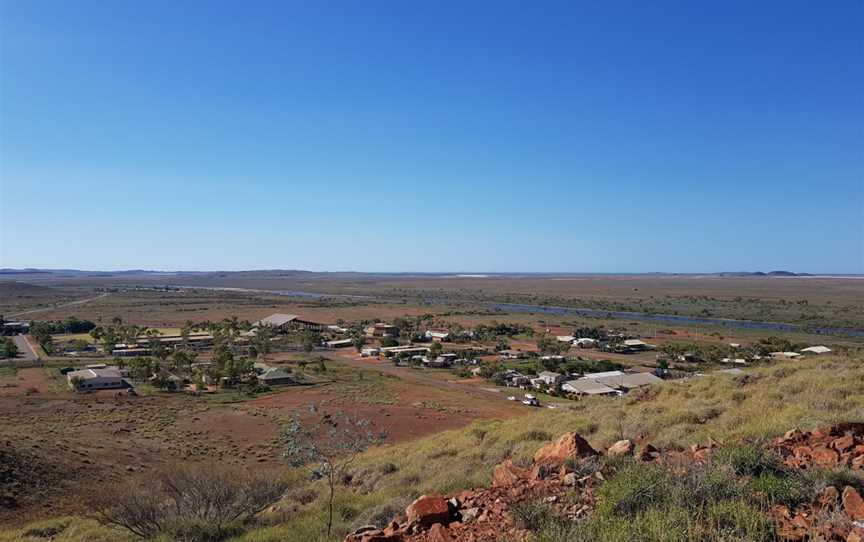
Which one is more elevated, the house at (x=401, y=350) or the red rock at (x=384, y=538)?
the red rock at (x=384, y=538)

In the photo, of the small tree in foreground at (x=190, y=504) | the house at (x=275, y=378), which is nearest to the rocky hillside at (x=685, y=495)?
the small tree in foreground at (x=190, y=504)

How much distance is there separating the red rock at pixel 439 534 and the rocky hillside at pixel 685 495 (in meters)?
0.01

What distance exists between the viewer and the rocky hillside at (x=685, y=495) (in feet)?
16.0

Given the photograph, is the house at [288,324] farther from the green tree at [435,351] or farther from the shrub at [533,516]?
the shrub at [533,516]

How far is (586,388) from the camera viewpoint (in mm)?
37656

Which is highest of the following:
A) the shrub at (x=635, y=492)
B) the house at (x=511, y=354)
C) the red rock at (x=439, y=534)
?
the shrub at (x=635, y=492)

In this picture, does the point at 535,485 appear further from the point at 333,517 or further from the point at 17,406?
the point at 17,406

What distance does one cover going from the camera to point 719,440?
27.5 ft

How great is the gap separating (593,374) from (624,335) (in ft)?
92.8

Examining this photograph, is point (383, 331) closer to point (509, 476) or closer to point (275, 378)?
point (275, 378)

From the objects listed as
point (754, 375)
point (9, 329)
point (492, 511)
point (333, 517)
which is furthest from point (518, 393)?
point (9, 329)

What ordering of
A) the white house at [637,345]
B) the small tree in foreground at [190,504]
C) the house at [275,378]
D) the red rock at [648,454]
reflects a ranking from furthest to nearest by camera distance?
the white house at [637,345], the house at [275,378], the small tree in foreground at [190,504], the red rock at [648,454]

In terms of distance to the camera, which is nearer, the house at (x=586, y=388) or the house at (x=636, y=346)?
the house at (x=586, y=388)

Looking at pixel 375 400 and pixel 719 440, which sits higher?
pixel 719 440
